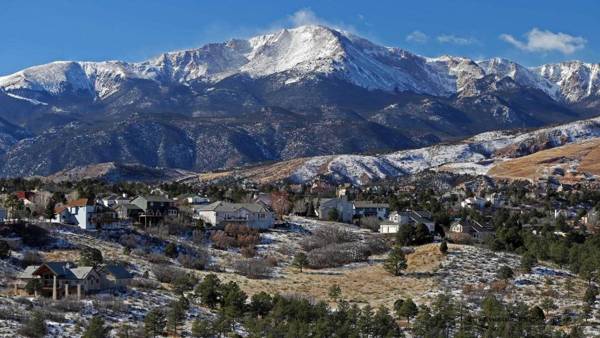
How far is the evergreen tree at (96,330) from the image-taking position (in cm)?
6386

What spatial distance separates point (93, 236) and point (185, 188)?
75.3 meters

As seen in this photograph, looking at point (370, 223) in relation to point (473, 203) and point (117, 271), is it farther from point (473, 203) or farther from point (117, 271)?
point (117, 271)

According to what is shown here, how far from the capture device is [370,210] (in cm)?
15462

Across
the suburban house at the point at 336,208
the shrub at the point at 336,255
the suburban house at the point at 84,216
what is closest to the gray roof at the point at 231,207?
the suburban house at the point at 336,208

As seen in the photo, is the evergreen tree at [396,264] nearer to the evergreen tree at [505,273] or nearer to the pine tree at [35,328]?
the evergreen tree at [505,273]

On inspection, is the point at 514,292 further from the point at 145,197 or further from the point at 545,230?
the point at 145,197

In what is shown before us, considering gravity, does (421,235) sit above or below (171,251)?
above

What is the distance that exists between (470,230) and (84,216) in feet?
173

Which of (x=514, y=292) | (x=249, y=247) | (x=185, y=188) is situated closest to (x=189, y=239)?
(x=249, y=247)

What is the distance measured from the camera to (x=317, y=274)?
101 metres

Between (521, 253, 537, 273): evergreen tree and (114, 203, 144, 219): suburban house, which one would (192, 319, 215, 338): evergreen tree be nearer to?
(521, 253, 537, 273): evergreen tree

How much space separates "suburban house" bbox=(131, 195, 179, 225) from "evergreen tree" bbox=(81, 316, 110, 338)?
54089mm

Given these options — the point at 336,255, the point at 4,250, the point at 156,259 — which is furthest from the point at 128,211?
the point at 4,250

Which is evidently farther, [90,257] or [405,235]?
[405,235]
